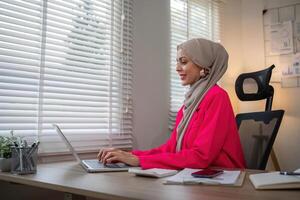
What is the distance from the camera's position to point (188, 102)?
167cm

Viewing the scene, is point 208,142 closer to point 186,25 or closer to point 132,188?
point 132,188

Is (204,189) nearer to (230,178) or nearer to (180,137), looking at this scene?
(230,178)

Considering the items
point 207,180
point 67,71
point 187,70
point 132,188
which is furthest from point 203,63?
point 132,188

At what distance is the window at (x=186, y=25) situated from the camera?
249cm

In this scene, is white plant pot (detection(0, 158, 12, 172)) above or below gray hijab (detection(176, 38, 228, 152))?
below

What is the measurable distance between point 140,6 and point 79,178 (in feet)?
4.89

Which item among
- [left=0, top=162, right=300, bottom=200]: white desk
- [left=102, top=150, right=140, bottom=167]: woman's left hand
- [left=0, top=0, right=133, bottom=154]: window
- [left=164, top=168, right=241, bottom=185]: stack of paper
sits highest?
[left=0, top=0, right=133, bottom=154]: window

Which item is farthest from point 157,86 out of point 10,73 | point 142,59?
point 10,73

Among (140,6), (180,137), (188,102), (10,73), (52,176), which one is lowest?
(52,176)

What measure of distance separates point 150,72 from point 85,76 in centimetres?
57

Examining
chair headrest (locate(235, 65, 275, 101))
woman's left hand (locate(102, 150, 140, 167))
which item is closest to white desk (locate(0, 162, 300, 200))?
woman's left hand (locate(102, 150, 140, 167))

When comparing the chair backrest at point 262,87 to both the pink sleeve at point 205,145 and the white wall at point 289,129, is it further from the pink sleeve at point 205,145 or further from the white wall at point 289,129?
the pink sleeve at point 205,145

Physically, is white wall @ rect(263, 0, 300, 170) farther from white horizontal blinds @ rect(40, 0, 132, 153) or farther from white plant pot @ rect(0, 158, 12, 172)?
white plant pot @ rect(0, 158, 12, 172)

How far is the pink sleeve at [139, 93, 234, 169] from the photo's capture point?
4.14ft
